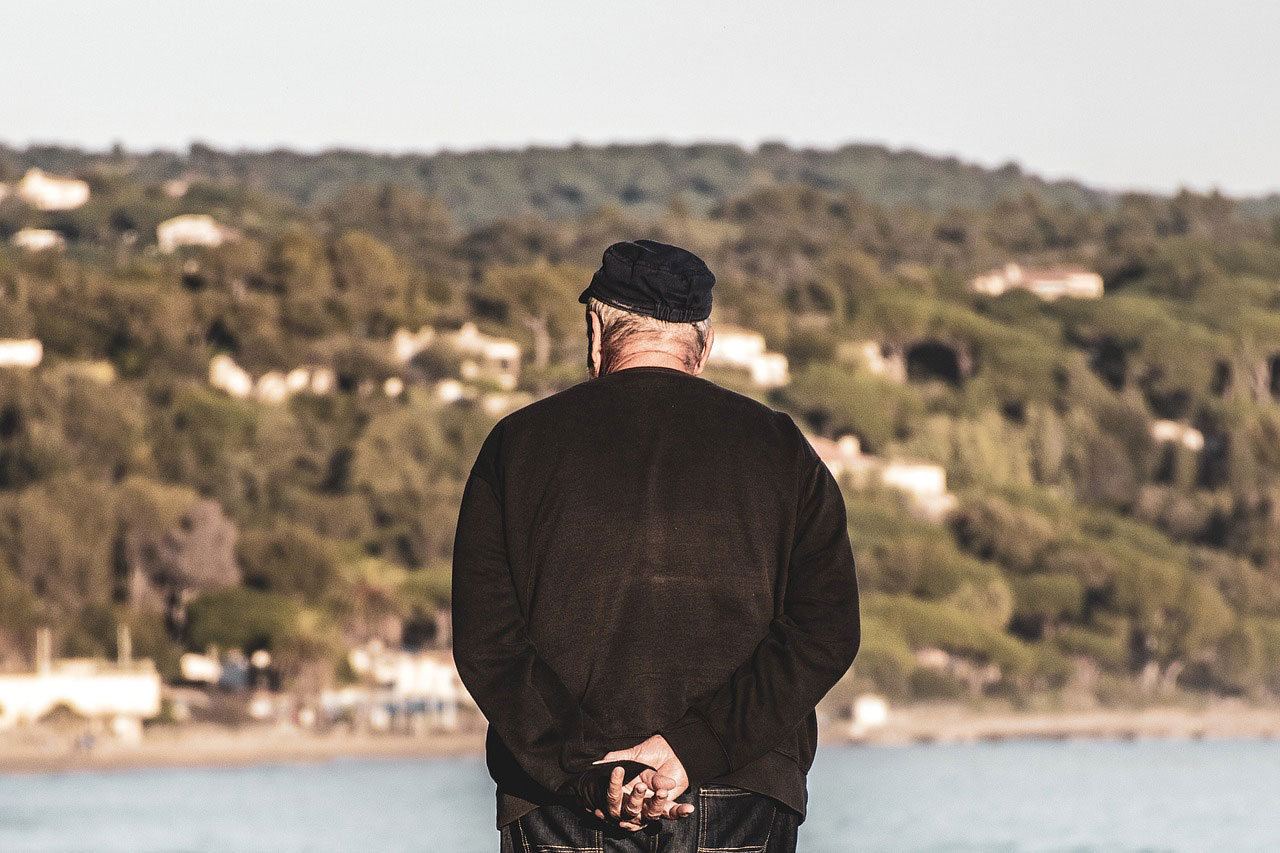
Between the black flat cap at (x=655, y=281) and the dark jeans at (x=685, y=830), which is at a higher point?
the black flat cap at (x=655, y=281)

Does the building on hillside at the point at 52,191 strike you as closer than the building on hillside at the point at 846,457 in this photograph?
No

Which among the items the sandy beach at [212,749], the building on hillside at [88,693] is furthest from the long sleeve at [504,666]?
the sandy beach at [212,749]

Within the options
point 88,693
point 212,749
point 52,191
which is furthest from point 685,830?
point 52,191

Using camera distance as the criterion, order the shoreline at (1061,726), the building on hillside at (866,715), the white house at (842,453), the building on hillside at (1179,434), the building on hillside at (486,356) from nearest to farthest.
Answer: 1. the building on hillside at (866,715)
2. the shoreline at (1061,726)
3. the white house at (842,453)
4. the building on hillside at (486,356)
5. the building on hillside at (1179,434)

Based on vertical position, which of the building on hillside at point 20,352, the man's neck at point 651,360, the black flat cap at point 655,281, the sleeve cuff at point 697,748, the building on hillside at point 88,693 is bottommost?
the building on hillside at point 88,693

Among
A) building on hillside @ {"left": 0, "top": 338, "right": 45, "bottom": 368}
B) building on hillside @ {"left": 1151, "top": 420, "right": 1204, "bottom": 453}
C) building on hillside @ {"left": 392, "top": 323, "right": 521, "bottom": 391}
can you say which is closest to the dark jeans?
building on hillside @ {"left": 0, "top": 338, "right": 45, "bottom": 368}

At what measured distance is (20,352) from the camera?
189 ft

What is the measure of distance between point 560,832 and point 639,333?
0.48 metres

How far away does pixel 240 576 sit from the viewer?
146ft

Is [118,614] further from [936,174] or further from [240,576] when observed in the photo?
[936,174]

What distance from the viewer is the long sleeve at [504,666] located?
223 centimetres

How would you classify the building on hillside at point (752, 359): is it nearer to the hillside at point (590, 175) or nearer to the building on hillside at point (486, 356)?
the building on hillside at point (486, 356)

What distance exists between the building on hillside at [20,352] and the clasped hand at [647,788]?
56.4 metres

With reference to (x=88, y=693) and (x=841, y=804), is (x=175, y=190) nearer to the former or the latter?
(x=88, y=693)
